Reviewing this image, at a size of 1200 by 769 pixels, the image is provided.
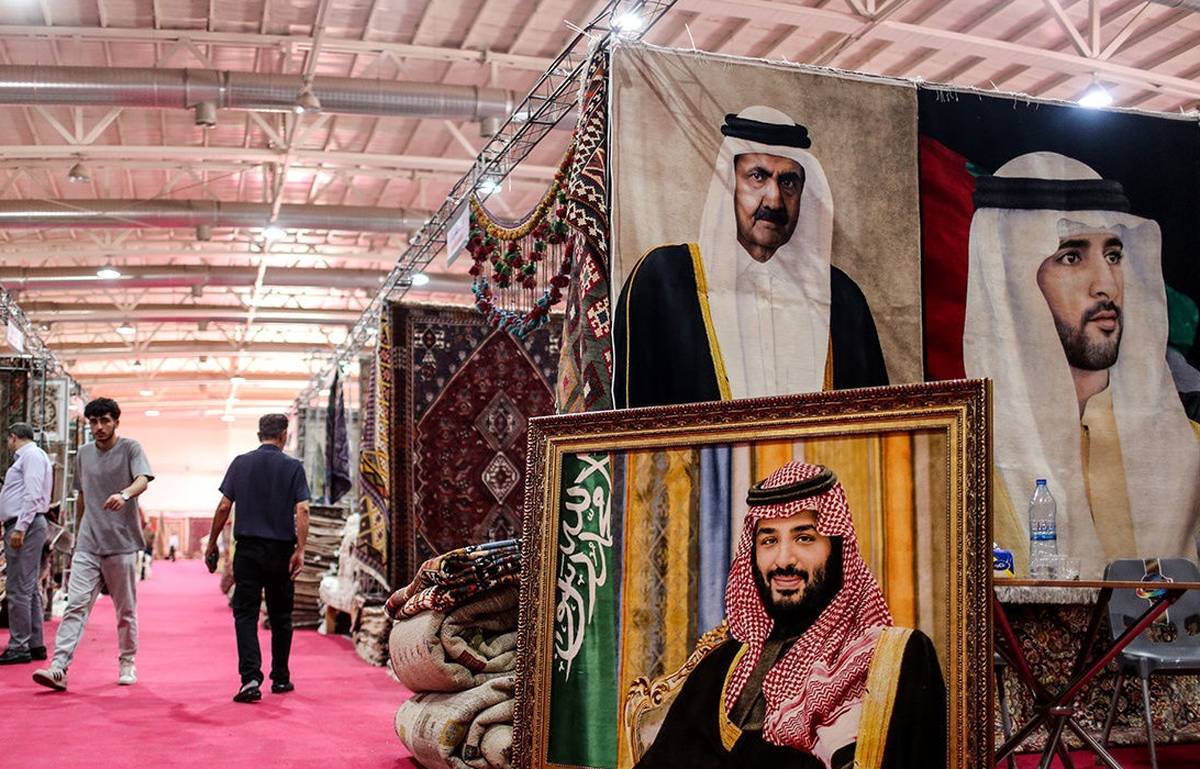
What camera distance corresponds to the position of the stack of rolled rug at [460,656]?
410cm

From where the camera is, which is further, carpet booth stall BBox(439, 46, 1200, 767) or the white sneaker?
the white sneaker

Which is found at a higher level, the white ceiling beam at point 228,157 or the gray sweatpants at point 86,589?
the white ceiling beam at point 228,157

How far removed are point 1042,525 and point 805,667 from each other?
5.57ft

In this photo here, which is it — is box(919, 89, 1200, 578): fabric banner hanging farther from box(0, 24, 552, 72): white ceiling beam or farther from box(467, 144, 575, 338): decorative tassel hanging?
box(0, 24, 552, 72): white ceiling beam

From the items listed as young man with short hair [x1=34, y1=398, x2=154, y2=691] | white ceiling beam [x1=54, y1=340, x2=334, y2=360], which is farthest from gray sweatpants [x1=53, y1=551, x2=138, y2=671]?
white ceiling beam [x1=54, y1=340, x2=334, y2=360]

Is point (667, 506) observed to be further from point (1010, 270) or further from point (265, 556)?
point (265, 556)

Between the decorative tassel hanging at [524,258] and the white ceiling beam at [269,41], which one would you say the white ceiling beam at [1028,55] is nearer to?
the white ceiling beam at [269,41]

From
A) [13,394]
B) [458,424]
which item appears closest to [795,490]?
[458,424]

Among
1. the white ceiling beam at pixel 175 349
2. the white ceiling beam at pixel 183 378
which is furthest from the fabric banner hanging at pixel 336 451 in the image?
the white ceiling beam at pixel 183 378

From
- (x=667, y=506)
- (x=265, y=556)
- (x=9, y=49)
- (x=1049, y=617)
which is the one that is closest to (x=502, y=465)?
(x=265, y=556)

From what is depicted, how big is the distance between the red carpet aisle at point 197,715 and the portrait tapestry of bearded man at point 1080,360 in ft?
8.32

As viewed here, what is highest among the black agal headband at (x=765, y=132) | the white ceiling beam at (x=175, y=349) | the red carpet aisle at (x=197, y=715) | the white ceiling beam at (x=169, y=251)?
the white ceiling beam at (x=169, y=251)

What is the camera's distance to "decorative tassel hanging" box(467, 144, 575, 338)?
499cm

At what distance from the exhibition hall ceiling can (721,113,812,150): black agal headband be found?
1748 millimetres
